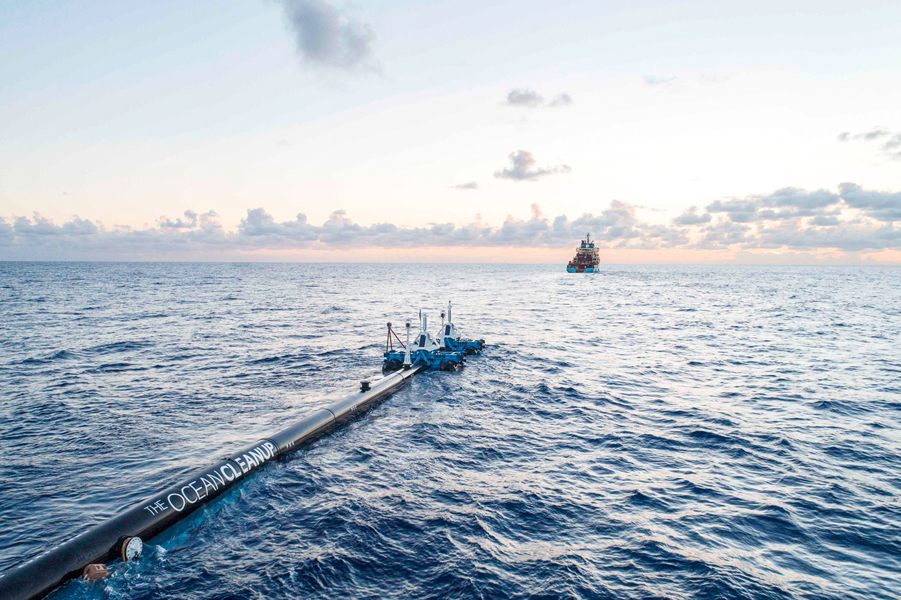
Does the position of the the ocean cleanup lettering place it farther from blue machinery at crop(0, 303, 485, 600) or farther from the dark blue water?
the dark blue water

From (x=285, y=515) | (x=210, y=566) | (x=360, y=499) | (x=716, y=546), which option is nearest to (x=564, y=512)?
(x=716, y=546)

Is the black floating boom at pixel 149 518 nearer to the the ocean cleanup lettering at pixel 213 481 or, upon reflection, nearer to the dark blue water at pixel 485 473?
the the ocean cleanup lettering at pixel 213 481

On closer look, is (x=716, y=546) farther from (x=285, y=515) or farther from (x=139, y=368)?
(x=139, y=368)

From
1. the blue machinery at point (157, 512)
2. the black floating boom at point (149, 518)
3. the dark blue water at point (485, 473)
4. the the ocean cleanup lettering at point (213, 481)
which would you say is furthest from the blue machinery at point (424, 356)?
the the ocean cleanup lettering at point (213, 481)

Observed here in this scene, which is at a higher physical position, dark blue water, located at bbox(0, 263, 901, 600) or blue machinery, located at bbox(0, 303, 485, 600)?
blue machinery, located at bbox(0, 303, 485, 600)

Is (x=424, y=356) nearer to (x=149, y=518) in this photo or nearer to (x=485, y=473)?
(x=485, y=473)

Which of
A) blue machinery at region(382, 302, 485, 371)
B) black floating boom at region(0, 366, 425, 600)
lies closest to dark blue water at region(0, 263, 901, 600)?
black floating boom at region(0, 366, 425, 600)

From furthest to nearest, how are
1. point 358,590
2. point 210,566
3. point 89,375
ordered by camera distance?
point 89,375
point 210,566
point 358,590
